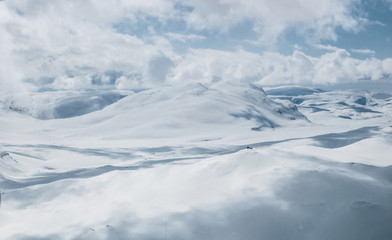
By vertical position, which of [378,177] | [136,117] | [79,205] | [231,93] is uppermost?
[231,93]

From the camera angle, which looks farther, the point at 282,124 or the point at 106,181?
the point at 282,124

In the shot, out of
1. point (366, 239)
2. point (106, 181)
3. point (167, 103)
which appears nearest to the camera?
point (366, 239)

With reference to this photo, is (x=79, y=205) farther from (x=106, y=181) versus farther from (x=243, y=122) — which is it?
(x=243, y=122)

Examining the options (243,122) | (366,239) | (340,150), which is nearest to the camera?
(366,239)

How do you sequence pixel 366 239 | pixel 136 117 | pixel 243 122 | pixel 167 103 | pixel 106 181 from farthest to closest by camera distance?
pixel 167 103
pixel 136 117
pixel 243 122
pixel 106 181
pixel 366 239

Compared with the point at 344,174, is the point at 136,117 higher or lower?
higher

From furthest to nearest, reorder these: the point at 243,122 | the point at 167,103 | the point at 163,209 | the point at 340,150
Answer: the point at 167,103, the point at 243,122, the point at 340,150, the point at 163,209

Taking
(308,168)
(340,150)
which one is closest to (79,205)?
(308,168)

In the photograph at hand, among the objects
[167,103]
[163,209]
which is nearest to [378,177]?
[163,209]

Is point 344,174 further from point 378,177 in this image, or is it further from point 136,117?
point 136,117
